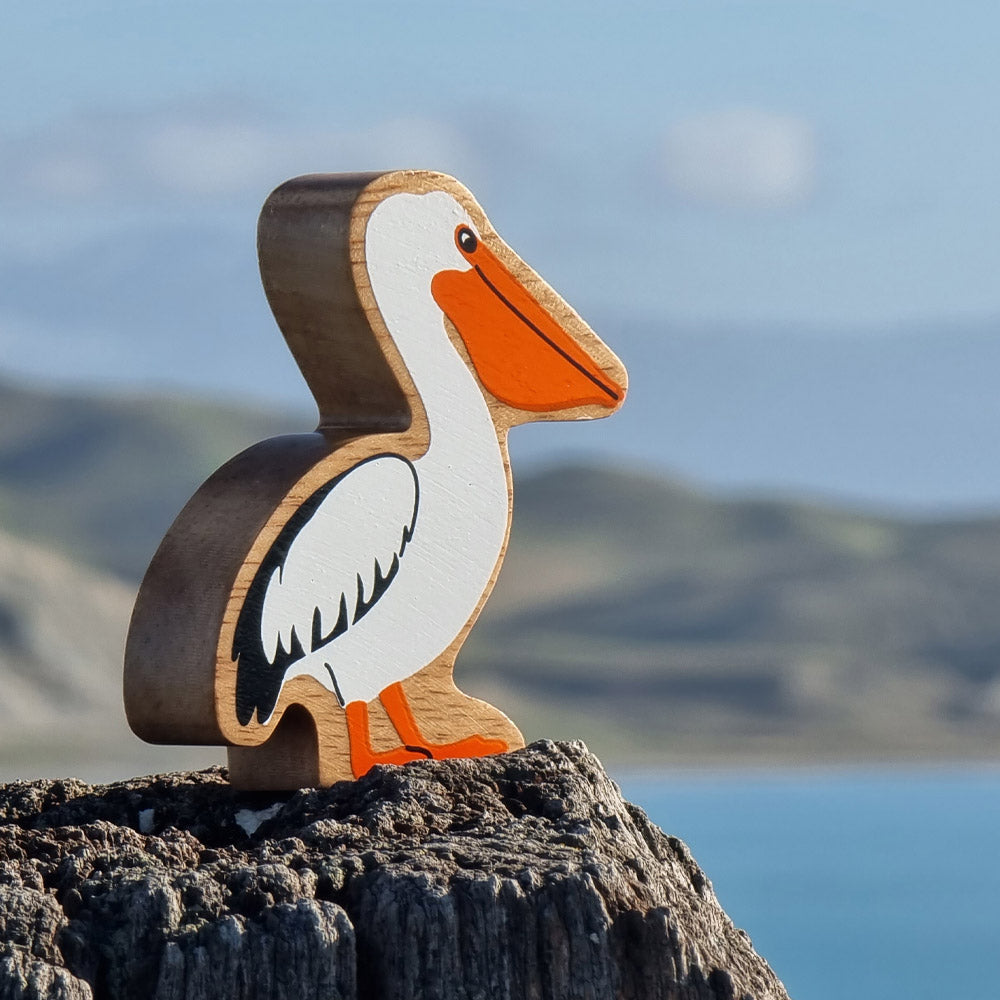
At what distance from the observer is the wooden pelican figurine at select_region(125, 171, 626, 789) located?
4871mm

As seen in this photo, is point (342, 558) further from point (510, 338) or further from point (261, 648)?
point (510, 338)

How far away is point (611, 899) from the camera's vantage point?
146 inches

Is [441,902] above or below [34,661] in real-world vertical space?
below

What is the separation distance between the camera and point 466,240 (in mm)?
A: 5445

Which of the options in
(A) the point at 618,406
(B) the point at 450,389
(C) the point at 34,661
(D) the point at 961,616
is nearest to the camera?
(B) the point at 450,389

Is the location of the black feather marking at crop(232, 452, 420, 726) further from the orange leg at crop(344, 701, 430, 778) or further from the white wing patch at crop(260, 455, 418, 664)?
the orange leg at crop(344, 701, 430, 778)

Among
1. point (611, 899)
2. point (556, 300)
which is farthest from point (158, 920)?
point (556, 300)

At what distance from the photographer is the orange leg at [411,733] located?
5207mm

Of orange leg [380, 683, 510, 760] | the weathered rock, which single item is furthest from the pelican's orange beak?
the weathered rock

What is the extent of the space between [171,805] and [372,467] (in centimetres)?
109

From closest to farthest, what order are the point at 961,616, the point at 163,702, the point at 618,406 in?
the point at 163,702, the point at 618,406, the point at 961,616

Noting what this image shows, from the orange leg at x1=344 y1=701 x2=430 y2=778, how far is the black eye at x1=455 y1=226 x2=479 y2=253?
139 centimetres

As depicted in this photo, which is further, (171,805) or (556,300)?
(556,300)

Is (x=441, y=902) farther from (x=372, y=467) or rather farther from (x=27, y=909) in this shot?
(x=372, y=467)
